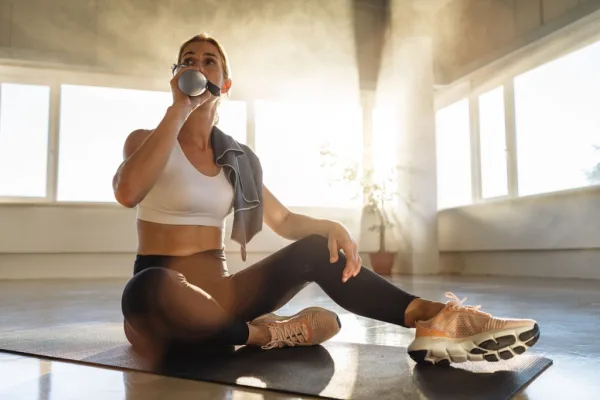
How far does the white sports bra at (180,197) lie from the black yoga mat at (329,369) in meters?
0.27

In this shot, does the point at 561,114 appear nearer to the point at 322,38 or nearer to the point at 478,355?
the point at 322,38

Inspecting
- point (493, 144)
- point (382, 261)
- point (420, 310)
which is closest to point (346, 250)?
point (420, 310)

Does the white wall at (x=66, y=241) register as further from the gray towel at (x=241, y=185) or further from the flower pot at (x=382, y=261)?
the gray towel at (x=241, y=185)

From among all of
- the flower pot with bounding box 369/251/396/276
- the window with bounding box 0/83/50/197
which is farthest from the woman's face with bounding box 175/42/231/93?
the window with bounding box 0/83/50/197

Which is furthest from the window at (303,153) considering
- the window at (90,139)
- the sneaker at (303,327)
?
Result: the sneaker at (303,327)

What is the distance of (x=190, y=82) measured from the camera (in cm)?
109

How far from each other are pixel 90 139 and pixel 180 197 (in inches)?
148

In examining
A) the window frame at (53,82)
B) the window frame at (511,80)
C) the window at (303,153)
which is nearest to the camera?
the window frame at (511,80)

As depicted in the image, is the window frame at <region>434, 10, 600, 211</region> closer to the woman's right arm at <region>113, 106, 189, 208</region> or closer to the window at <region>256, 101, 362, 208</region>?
the window at <region>256, 101, 362, 208</region>

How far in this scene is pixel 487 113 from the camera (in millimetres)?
4520

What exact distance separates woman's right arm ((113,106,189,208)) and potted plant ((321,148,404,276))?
11.9ft

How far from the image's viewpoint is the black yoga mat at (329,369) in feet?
2.81

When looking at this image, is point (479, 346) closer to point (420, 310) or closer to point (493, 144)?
point (420, 310)

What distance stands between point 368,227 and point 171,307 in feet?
13.6
